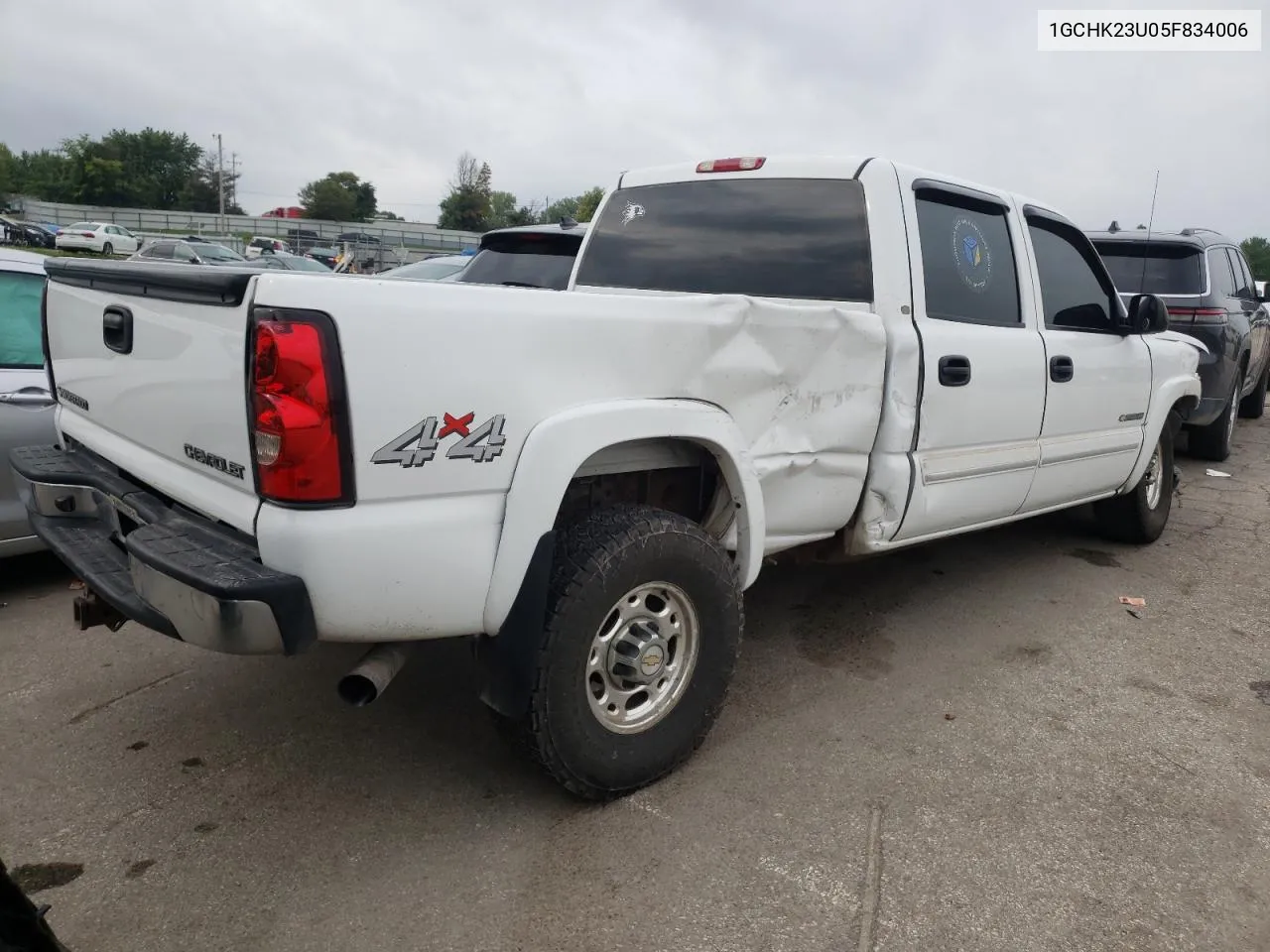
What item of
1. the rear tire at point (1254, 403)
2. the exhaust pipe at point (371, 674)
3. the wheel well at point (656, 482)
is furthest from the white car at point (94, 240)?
the exhaust pipe at point (371, 674)

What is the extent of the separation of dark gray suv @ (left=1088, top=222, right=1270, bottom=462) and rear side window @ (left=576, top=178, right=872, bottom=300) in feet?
16.7

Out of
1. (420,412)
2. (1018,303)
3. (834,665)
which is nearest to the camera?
(420,412)

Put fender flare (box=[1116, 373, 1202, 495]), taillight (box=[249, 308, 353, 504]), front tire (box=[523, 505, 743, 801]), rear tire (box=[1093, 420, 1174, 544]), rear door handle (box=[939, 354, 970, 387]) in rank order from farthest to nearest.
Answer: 1. rear tire (box=[1093, 420, 1174, 544])
2. fender flare (box=[1116, 373, 1202, 495])
3. rear door handle (box=[939, 354, 970, 387])
4. front tire (box=[523, 505, 743, 801])
5. taillight (box=[249, 308, 353, 504])

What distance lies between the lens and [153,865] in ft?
7.79

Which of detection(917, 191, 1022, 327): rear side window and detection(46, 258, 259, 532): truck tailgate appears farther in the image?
detection(917, 191, 1022, 327): rear side window

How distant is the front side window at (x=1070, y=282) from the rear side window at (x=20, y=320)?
4607 mm

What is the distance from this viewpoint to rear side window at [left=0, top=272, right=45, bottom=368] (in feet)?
13.8

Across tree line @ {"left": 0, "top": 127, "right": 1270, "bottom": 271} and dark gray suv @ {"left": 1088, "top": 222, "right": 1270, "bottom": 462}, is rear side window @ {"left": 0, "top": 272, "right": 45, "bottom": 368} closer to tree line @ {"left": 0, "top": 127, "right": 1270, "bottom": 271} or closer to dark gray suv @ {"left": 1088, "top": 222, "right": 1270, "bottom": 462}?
dark gray suv @ {"left": 1088, "top": 222, "right": 1270, "bottom": 462}

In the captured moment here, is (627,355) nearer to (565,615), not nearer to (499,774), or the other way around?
(565,615)

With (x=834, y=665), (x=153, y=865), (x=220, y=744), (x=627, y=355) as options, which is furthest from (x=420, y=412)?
(x=834, y=665)

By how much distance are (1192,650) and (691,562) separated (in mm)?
2721

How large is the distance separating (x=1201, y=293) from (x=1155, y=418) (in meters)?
3.37

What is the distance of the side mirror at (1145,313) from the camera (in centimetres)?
455

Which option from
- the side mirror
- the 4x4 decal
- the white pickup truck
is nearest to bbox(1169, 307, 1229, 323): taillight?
the side mirror
